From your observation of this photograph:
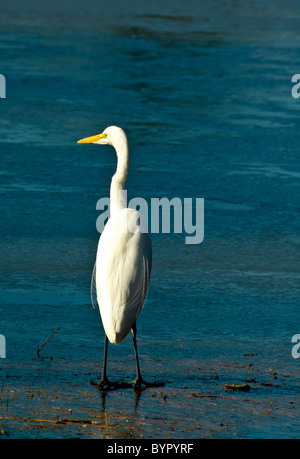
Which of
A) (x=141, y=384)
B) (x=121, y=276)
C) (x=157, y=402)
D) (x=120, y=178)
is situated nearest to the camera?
(x=157, y=402)

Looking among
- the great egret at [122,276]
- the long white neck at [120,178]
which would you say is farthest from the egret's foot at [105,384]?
the long white neck at [120,178]

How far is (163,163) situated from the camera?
10.6 m

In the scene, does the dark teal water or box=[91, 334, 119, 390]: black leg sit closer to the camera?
box=[91, 334, 119, 390]: black leg

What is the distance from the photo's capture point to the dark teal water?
20.6ft

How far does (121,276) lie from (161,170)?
485 cm

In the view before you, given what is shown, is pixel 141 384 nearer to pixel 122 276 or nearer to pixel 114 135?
pixel 122 276

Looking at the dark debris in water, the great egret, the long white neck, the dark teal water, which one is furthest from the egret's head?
the dark debris in water

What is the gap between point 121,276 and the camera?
5.59 meters

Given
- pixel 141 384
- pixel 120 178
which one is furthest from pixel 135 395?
pixel 120 178

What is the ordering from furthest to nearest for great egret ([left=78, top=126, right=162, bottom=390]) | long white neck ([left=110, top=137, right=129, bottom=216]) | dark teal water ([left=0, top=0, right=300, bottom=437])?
1. dark teal water ([left=0, top=0, right=300, bottom=437])
2. long white neck ([left=110, top=137, right=129, bottom=216])
3. great egret ([left=78, top=126, right=162, bottom=390])

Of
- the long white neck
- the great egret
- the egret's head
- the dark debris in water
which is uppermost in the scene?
the egret's head

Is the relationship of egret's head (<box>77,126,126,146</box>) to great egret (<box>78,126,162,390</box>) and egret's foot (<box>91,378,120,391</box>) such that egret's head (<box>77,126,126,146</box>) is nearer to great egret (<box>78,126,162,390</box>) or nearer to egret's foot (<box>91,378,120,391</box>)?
great egret (<box>78,126,162,390</box>)

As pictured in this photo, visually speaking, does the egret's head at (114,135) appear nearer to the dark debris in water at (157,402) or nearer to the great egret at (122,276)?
the great egret at (122,276)

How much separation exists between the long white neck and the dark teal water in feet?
3.03
